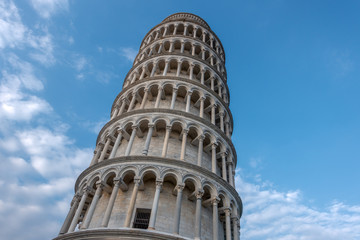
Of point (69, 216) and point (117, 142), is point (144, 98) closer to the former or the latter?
point (117, 142)

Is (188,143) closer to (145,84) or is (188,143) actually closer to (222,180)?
(222,180)

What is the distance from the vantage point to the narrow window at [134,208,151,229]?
14.8 meters

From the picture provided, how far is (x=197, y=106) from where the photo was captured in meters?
23.0

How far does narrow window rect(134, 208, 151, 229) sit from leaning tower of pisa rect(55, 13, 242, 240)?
54 millimetres

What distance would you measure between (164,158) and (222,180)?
4010 millimetres

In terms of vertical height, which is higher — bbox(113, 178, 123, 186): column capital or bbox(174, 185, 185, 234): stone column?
bbox(113, 178, 123, 186): column capital

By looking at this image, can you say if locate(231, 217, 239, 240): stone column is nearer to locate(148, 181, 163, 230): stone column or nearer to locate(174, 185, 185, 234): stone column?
locate(174, 185, 185, 234): stone column

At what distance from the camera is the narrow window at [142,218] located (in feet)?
48.5

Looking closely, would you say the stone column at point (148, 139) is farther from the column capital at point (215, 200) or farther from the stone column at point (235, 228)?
the stone column at point (235, 228)

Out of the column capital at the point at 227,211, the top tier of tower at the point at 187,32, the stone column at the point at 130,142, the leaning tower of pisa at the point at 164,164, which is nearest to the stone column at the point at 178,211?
the leaning tower of pisa at the point at 164,164

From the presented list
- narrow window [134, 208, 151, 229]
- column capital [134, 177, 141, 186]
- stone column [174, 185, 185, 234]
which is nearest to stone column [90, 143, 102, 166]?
column capital [134, 177, 141, 186]

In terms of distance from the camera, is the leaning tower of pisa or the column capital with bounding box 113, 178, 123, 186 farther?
the column capital with bounding box 113, 178, 123, 186

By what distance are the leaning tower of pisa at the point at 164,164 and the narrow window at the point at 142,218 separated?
2.1 inches

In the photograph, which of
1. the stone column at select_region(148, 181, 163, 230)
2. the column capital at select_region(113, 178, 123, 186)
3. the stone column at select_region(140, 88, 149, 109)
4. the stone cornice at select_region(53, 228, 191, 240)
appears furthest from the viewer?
the stone column at select_region(140, 88, 149, 109)
